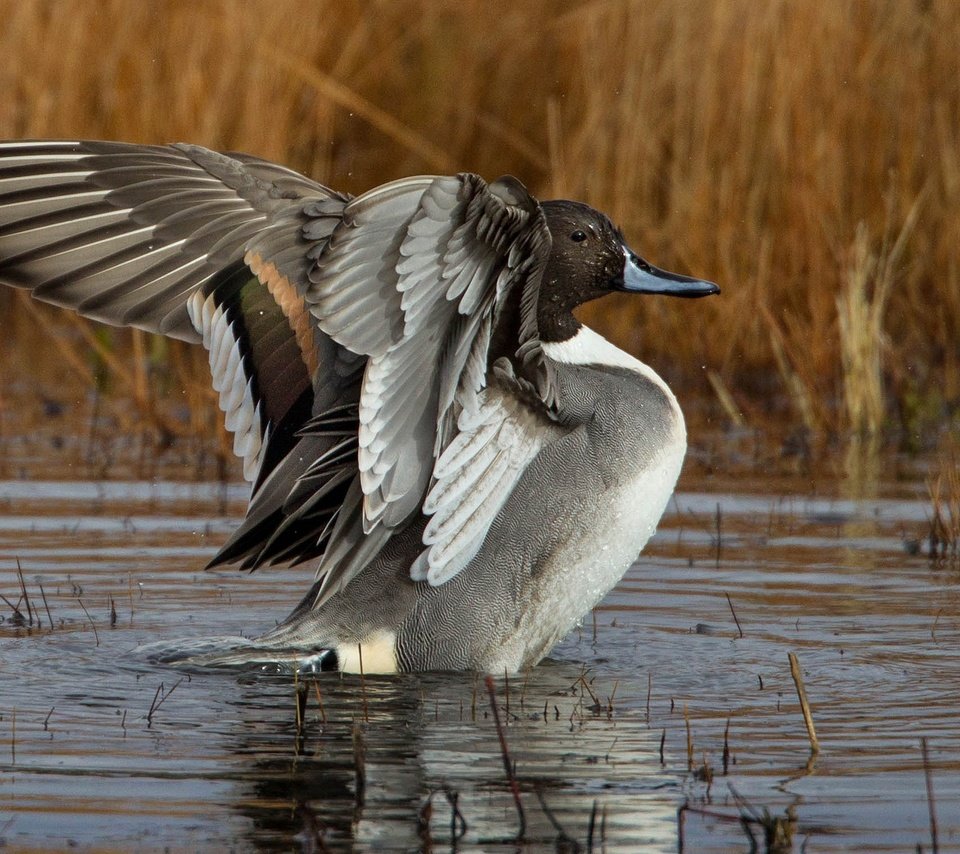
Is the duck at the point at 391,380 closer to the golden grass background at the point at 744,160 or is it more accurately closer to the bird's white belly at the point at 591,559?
the bird's white belly at the point at 591,559

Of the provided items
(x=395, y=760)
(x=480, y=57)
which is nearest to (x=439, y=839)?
(x=395, y=760)

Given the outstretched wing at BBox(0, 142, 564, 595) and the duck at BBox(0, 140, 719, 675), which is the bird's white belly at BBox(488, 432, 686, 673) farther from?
the outstretched wing at BBox(0, 142, 564, 595)

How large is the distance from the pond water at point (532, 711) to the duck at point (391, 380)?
203mm

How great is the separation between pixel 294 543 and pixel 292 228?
75 centimetres

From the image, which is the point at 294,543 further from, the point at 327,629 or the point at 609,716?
the point at 609,716

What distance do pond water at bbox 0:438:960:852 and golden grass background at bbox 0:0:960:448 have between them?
1461 millimetres

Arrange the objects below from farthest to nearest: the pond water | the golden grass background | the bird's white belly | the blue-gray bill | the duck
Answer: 1. the golden grass background
2. the blue-gray bill
3. the bird's white belly
4. the duck
5. the pond water

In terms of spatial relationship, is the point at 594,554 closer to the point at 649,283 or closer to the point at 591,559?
the point at 591,559

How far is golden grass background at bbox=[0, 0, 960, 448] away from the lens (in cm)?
705

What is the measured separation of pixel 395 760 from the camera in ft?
10.3

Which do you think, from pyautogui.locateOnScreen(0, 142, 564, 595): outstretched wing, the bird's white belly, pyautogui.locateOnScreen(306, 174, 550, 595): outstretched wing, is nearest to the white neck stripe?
the bird's white belly

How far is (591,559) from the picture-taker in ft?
13.0

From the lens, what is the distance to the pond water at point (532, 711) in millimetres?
2736

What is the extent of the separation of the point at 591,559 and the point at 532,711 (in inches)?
18.4
